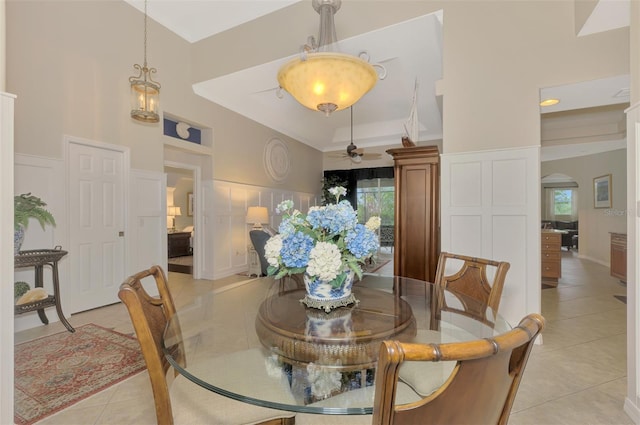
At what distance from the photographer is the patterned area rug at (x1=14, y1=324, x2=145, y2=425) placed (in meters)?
1.79

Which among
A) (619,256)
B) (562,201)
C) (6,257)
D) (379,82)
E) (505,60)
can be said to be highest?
(379,82)

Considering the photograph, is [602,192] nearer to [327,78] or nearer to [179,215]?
[327,78]

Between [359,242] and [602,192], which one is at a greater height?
[602,192]

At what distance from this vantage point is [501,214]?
272 centimetres

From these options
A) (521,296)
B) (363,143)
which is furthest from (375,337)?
(363,143)

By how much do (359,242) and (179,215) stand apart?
30.8 feet

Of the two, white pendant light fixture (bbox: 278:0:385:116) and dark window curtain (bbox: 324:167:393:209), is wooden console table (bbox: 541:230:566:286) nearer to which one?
dark window curtain (bbox: 324:167:393:209)

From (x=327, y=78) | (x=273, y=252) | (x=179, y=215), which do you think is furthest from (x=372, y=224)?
(x=179, y=215)

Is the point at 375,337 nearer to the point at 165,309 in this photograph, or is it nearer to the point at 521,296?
the point at 165,309

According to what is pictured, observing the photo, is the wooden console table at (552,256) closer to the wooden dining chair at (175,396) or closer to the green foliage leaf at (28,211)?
the wooden dining chair at (175,396)

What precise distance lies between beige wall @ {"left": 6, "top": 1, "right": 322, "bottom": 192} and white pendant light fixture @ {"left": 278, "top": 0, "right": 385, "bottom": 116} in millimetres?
2757

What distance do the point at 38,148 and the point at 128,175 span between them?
0.93m

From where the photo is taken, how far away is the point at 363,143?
7785 millimetres

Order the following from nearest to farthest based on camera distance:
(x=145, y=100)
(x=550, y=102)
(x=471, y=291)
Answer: (x=471, y=291)
(x=550, y=102)
(x=145, y=100)
